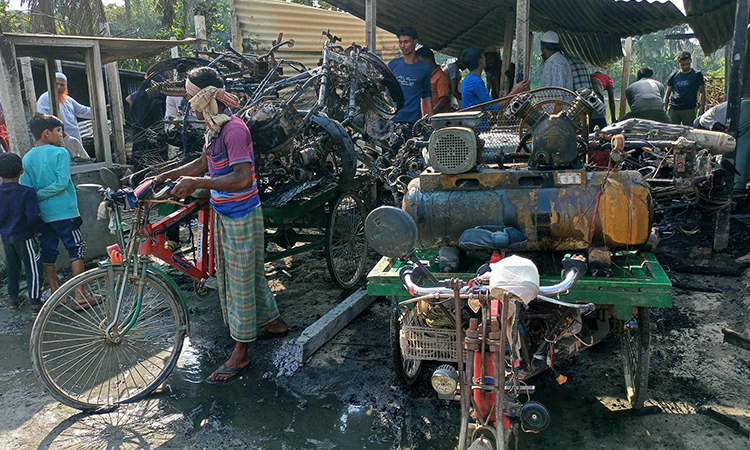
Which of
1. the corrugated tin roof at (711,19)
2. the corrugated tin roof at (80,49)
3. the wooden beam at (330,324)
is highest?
the corrugated tin roof at (711,19)

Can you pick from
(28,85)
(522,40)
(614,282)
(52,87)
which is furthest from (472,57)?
(28,85)

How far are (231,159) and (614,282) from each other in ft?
8.27

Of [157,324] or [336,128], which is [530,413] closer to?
[157,324]

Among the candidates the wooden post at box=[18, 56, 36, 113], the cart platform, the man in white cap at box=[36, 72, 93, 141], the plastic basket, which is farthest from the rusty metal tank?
the man in white cap at box=[36, 72, 93, 141]

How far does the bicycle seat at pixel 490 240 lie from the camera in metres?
3.04

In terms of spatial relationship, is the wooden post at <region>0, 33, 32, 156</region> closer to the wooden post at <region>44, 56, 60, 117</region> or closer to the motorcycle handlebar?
the wooden post at <region>44, 56, 60, 117</region>

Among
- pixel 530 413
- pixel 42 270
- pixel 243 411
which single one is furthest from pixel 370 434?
pixel 42 270

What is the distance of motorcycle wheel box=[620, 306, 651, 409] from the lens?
3.28m

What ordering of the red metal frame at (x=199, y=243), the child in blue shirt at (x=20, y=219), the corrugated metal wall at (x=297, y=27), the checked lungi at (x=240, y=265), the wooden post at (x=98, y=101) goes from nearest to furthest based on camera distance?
the checked lungi at (x=240, y=265), the red metal frame at (x=199, y=243), the child in blue shirt at (x=20, y=219), the wooden post at (x=98, y=101), the corrugated metal wall at (x=297, y=27)

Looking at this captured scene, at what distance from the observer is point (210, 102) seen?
381cm

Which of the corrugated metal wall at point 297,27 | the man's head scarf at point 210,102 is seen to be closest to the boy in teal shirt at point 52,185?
the man's head scarf at point 210,102

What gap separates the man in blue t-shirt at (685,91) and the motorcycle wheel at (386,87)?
6258 millimetres

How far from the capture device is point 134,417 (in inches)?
145

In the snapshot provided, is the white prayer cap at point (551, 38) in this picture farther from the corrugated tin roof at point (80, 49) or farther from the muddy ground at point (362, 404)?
the corrugated tin roof at point (80, 49)
